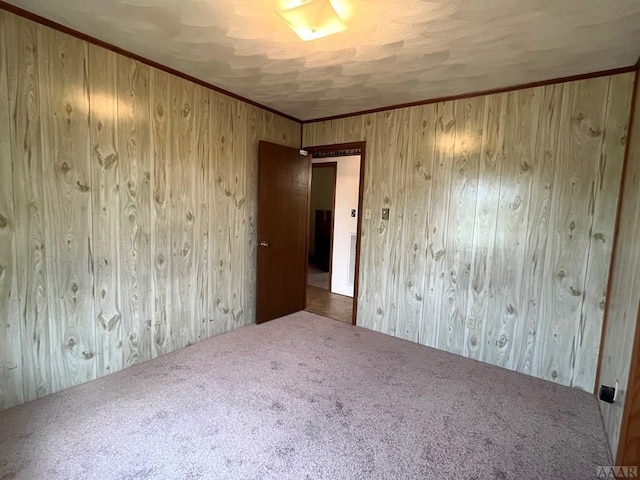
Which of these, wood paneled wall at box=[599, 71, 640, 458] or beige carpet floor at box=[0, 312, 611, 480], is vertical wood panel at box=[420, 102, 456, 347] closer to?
beige carpet floor at box=[0, 312, 611, 480]

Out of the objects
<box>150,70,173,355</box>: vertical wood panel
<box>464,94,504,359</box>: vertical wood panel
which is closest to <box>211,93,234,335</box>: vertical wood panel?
<box>150,70,173,355</box>: vertical wood panel

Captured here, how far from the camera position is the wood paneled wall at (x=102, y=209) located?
6.39 feet

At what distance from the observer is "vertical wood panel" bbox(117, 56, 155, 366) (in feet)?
7.83

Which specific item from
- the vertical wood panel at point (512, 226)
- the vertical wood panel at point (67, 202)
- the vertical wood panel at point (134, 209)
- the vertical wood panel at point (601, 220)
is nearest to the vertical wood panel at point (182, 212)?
the vertical wood panel at point (134, 209)

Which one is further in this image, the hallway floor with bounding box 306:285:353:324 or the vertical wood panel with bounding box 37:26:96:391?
the hallway floor with bounding box 306:285:353:324

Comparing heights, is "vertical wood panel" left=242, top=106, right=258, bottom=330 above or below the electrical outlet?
above

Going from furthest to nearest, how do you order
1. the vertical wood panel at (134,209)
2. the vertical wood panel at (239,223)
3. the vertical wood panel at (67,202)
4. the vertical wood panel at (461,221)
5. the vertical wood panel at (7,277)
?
the vertical wood panel at (239,223), the vertical wood panel at (461,221), the vertical wood panel at (134,209), the vertical wood panel at (67,202), the vertical wood panel at (7,277)

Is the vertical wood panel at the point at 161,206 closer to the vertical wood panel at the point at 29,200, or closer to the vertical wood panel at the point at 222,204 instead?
the vertical wood panel at the point at 222,204

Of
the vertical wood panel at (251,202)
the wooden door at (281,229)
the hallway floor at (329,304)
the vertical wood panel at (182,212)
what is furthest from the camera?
the hallway floor at (329,304)

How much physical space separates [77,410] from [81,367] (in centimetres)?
37

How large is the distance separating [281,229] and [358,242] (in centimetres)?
92

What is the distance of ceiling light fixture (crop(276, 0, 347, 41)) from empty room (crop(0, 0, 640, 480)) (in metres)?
0.02

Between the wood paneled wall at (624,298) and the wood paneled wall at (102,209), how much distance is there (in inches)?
122

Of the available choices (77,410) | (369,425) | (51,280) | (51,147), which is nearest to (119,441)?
(77,410)
